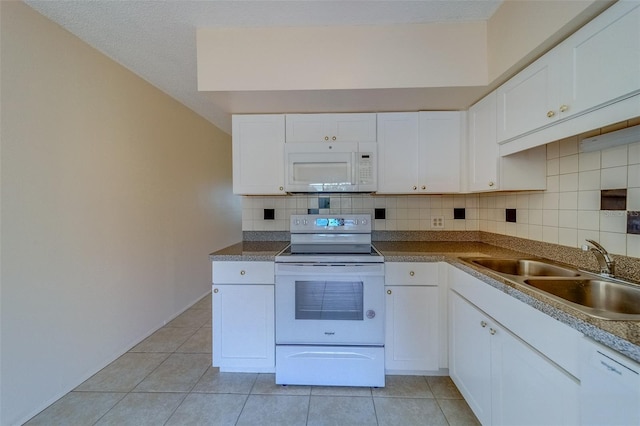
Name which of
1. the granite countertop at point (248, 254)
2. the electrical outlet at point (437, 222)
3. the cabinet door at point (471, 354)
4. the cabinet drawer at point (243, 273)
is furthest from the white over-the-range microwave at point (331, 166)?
the cabinet door at point (471, 354)

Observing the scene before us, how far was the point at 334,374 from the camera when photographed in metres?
1.78

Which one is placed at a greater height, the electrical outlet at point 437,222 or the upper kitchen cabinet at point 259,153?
the upper kitchen cabinet at point 259,153

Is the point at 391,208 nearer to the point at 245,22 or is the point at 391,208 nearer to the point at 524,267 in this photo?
the point at 524,267

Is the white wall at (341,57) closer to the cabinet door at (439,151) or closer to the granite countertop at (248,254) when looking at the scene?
the cabinet door at (439,151)

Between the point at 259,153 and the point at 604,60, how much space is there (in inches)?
79.1

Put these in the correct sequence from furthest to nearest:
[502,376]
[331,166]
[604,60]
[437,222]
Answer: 1. [437,222]
2. [331,166]
3. [502,376]
4. [604,60]

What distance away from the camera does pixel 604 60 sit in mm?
1029

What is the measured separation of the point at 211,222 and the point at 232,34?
104 inches

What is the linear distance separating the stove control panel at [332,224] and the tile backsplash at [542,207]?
275 mm

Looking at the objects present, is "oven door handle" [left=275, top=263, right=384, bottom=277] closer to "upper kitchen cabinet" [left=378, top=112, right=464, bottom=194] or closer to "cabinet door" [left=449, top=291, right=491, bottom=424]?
"cabinet door" [left=449, top=291, right=491, bottom=424]

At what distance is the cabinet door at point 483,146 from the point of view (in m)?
1.77

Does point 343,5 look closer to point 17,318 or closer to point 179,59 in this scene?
point 179,59

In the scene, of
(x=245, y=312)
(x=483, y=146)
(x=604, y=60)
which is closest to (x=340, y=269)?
(x=245, y=312)

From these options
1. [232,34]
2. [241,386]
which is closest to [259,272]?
[241,386]
